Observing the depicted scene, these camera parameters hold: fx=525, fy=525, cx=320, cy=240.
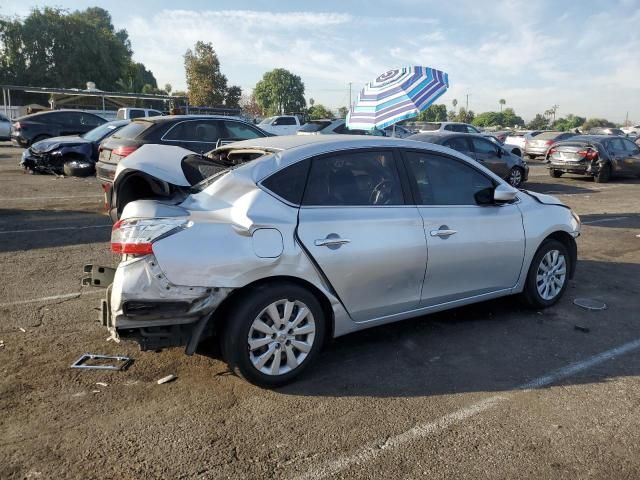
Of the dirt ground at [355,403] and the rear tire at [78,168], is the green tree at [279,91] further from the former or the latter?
the dirt ground at [355,403]

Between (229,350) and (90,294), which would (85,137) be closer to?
(90,294)

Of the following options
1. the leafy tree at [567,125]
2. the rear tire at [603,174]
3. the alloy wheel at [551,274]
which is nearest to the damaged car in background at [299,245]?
the alloy wheel at [551,274]

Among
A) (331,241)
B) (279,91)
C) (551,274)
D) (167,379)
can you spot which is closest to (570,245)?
(551,274)

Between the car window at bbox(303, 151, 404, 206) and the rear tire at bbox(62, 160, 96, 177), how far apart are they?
9.15 metres

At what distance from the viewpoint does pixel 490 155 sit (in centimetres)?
1308

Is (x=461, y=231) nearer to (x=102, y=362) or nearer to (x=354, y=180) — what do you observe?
(x=354, y=180)

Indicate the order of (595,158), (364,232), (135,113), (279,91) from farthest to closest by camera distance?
(279,91) < (135,113) < (595,158) < (364,232)

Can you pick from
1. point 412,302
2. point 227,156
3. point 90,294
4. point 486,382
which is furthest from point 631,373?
point 90,294

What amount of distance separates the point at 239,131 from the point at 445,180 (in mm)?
6943

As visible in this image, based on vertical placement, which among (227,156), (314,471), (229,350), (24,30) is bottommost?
(314,471)

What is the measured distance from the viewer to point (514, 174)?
13.7 metres

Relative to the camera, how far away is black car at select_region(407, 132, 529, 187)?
1196 cm

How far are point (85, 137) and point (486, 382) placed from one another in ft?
43.1

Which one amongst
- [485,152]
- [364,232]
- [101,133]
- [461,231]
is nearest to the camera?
[364,232]
